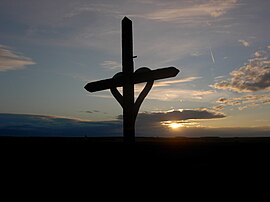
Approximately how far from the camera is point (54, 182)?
15.0 feet

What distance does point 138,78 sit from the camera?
20.6 ft

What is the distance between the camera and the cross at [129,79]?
20.1 feet

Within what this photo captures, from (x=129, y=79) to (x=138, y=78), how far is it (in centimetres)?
23

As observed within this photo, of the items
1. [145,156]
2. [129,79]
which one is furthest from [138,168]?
[129,79]

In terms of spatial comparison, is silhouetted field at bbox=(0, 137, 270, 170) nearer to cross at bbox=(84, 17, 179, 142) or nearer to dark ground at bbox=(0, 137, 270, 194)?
dark ground at bbox=(0, 137, 270, 194)

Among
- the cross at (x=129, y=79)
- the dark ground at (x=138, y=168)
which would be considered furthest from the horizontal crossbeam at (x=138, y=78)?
the dark ground at (x=138, y=168)

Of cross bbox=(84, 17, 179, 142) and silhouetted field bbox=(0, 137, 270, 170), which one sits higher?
cross bbox=(84, 17, 179, 142)

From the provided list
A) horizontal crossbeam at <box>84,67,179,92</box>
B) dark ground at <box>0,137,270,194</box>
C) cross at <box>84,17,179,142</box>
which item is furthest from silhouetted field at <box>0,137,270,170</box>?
horizontal crossbeam at <box>84,67,179,92</box>

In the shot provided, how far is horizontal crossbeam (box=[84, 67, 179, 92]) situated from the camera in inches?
235

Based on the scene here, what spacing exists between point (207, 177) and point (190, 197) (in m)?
0.41

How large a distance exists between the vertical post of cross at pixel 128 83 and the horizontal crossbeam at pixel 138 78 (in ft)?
0.27

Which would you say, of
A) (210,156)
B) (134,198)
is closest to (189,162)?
(210,156)

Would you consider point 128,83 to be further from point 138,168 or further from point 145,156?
point 138,168

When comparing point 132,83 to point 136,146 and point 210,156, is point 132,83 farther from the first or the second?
point 210,156
